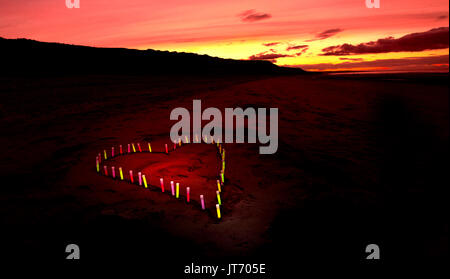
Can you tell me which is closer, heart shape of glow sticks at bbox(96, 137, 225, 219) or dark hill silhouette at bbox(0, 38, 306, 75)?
heart shape of glow sticks at bbox(96, 137, 225, 219)

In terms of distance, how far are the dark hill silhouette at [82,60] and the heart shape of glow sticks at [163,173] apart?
1664 inches

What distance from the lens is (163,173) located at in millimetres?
7281

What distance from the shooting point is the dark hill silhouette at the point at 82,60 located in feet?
172

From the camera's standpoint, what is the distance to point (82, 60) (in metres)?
70.9

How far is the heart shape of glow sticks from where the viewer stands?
5941 mm

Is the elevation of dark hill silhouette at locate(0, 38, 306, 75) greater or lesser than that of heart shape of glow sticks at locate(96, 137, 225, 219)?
greater

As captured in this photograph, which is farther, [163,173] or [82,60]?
[82,60]

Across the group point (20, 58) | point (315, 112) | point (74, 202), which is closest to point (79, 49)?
point (20, 58)

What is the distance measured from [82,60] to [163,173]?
249 ft

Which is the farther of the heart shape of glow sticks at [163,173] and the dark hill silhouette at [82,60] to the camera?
the dark hill silhouette at [82,60]

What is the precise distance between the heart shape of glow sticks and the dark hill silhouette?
139 ft

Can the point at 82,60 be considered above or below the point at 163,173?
above

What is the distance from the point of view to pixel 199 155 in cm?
869
